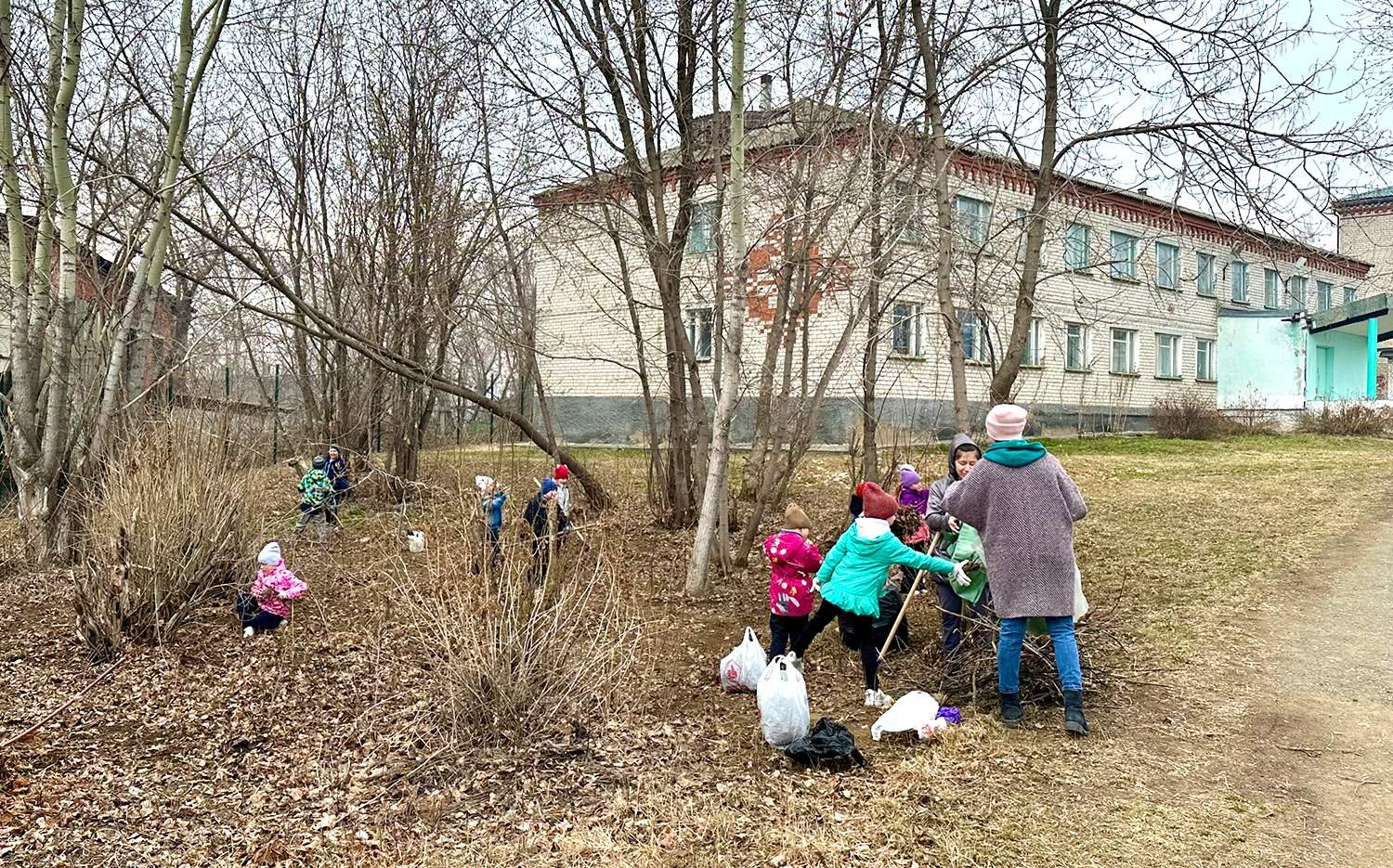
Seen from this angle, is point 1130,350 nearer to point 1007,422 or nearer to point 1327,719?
point 1327,719

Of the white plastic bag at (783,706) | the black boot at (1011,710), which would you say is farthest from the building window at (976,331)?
the white plastic bag at (783,706)

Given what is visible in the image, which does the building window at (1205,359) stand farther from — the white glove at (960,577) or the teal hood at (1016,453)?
the teal hood at (1016,453)

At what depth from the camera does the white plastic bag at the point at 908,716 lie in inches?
170

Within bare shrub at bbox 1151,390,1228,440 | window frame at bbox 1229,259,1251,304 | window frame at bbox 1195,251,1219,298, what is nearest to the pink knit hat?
window frame at bbox 1195,251,1219,298

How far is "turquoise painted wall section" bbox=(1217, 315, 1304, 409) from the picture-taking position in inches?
983

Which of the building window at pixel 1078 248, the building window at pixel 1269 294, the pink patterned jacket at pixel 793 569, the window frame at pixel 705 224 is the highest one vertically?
the building window at pixel 1269 294

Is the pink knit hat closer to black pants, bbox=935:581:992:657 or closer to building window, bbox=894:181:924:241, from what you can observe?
black pants, bbox=935:581:992:657

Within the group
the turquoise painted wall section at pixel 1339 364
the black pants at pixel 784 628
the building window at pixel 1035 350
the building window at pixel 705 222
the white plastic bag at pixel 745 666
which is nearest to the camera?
the white plastic bag at pixel 745 666

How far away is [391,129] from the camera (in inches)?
444

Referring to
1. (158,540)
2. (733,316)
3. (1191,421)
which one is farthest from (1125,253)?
(158,540)

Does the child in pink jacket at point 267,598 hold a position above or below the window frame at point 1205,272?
below

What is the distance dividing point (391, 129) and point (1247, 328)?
79.4 feet

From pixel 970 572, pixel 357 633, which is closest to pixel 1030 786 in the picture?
pixel 970 572

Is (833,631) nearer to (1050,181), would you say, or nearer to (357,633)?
(357,633)
